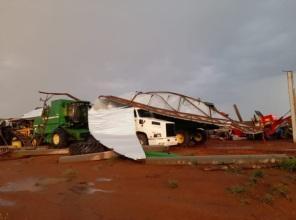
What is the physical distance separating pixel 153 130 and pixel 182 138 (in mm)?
2469

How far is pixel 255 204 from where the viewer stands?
6641 millimetres

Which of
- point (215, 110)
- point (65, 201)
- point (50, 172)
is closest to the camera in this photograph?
point (65, 201)

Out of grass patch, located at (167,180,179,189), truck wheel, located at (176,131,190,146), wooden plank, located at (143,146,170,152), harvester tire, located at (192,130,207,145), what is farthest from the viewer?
harvester tire, located at (192,130,207,145)

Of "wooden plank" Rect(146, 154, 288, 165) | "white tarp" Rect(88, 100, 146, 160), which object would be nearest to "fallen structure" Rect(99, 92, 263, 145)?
"white tarp" Rect(88, 100, 146, 160)

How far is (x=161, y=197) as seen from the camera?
7.07 metres

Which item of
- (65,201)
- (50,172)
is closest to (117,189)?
(65,201)

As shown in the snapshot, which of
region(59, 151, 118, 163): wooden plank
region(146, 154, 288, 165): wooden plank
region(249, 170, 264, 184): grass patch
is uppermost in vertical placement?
region(59, 151, 118, 163): wooden plank

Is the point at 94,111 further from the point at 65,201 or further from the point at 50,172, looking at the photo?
the point at 65,201

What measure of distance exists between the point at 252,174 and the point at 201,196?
2.35m

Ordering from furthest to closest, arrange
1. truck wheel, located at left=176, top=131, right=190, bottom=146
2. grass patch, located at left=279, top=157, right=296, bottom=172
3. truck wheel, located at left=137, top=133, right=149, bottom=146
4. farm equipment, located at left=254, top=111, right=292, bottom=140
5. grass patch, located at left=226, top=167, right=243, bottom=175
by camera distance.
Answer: farm equipment, located at left=254, top=111, right=292, bottom=140 < truck wheel, located at left=176, top=131, right=190, bottom=146 < truck wheel, located at left=137, top=133, right=149, bottom=146 < grass patch, located at left=279, top=157, right=296, bottom=172 < grass patch, located at left=226, top=167, right=243, bottom=175

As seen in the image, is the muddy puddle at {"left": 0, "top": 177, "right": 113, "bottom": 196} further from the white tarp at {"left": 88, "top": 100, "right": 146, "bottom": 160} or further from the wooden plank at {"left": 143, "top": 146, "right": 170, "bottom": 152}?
the wooden plank at {"left": 143, "top": 146, "right": 170, "bottom": 152}

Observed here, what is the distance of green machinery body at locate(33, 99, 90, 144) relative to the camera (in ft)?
64.6

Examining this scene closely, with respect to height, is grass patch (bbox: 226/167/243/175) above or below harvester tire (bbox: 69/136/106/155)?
below

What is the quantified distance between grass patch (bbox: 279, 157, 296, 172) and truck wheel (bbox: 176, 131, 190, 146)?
32.3 feet
